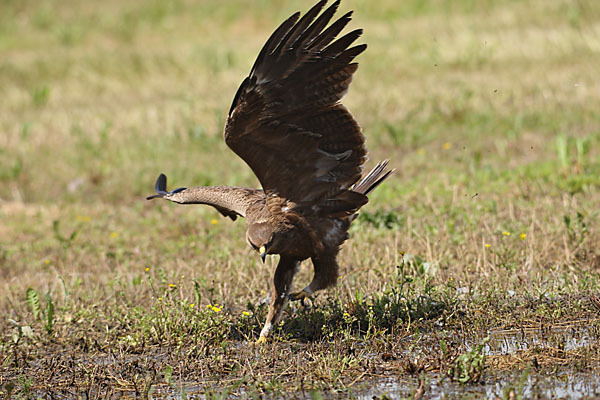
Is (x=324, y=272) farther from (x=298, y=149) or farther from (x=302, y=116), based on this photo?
(x=302, y=116)

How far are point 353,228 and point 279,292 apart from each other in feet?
7.87

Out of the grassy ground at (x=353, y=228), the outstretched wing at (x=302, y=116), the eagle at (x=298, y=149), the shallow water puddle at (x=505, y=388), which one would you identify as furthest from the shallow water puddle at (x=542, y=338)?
the outstretched wing at (x=302, y=116)

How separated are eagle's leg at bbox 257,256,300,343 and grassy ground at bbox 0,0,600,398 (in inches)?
4.9

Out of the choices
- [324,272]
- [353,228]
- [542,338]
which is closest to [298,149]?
[324,272]

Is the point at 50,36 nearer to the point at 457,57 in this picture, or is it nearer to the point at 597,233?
the point at 457,57

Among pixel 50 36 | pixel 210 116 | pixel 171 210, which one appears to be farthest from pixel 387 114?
pixel 50 36

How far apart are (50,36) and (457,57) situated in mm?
11112

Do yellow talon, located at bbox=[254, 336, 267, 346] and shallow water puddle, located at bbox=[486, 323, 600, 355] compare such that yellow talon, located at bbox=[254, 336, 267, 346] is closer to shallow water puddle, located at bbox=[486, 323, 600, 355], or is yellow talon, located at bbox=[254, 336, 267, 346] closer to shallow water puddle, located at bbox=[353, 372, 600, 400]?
shallow water puddle, located at bbox=[353, 372, 600, 400]

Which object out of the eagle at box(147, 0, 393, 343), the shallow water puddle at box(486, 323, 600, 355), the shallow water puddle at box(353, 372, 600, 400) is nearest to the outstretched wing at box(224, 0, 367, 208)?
the eagle at box(147, 0, 393, 343)

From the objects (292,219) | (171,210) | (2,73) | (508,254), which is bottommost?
(508,254)

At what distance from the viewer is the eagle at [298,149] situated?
5016 mm

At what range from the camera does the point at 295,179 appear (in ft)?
17.8

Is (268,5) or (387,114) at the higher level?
(268,5)

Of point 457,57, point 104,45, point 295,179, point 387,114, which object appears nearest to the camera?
point 295,179
